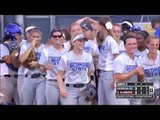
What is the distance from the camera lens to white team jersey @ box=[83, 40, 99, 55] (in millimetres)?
4969

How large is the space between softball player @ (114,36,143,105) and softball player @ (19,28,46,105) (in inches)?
30.8

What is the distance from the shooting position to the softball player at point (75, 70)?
4.94 metres

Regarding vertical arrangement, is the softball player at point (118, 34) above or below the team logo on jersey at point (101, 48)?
above

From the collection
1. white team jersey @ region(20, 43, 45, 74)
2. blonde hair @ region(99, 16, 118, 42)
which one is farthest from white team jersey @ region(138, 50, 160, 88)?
white team jersey @ region(20, 43, 45, 74)

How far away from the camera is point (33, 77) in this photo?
16.6 feet

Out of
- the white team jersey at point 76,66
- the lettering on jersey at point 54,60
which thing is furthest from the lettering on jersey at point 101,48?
the lettering on jersey at point 54,60

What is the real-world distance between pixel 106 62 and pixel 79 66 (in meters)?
0.30

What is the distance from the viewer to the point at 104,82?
16.5 ft

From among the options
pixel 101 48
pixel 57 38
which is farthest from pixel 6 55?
pixel 101 48

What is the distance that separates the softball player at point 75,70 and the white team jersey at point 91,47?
0.14ft

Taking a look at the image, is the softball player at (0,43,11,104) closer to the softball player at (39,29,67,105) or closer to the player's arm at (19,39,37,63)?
the player's arm at (19,39,37,63)

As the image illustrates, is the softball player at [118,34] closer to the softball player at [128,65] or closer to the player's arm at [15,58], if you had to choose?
the softball player at [128,65]
